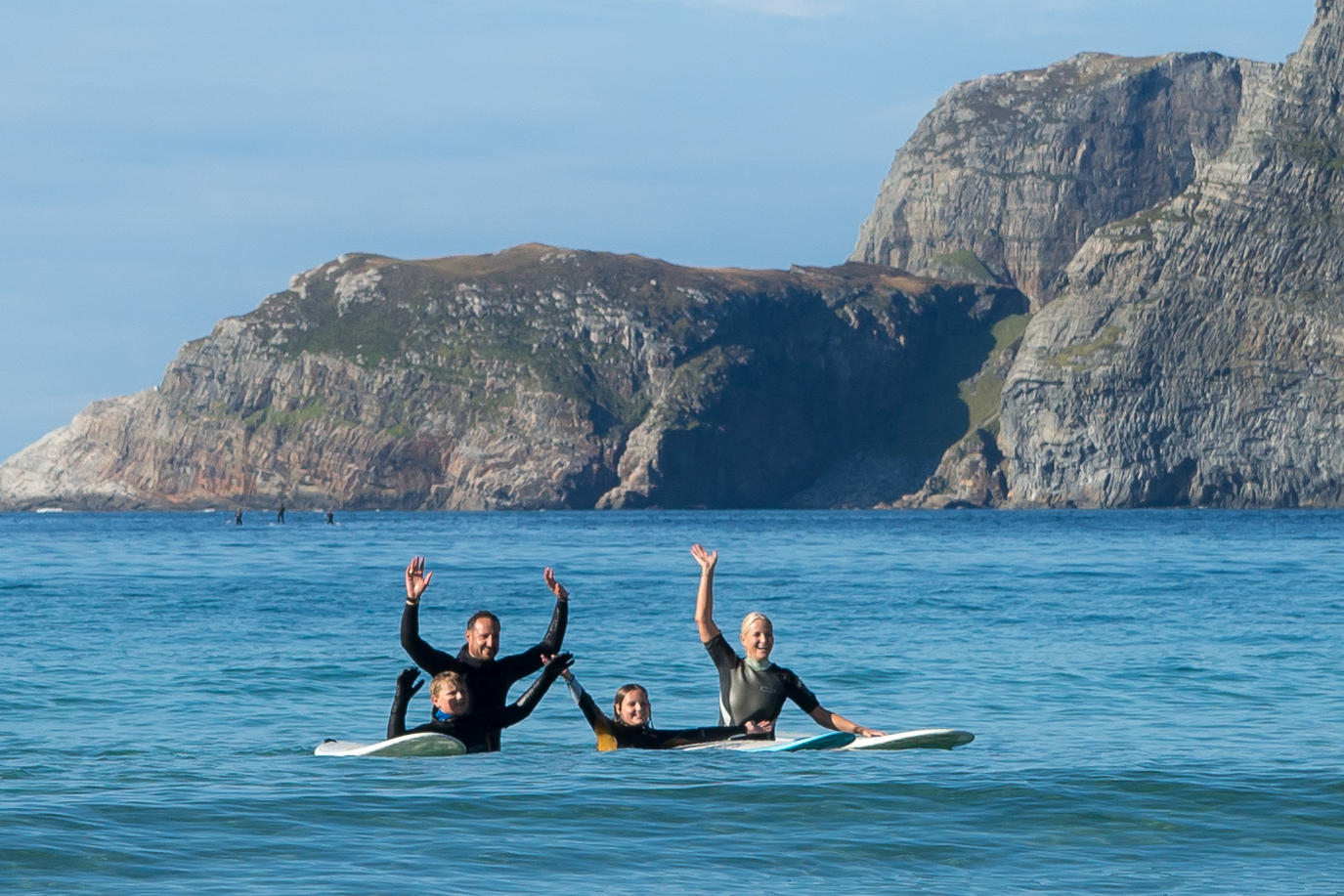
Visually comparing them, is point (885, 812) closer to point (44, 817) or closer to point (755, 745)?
point (755, 745)

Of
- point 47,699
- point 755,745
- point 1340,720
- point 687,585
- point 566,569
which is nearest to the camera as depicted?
point 755,745

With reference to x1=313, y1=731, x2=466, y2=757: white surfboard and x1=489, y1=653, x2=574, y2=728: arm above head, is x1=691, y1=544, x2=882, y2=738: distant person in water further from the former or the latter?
x1=313, y1=731, x2=466, y2=757: white surfboard

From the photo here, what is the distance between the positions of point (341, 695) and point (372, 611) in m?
20.0

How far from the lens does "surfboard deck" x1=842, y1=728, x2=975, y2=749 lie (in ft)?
62.1

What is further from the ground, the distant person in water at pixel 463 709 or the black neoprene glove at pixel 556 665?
the black neoprene glove at pixel 556 665

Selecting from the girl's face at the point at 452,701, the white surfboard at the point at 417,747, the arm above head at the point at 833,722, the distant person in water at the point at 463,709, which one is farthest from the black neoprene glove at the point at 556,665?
the arm above head at the point at 833,722

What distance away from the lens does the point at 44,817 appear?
15.4m

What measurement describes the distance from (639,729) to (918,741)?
3484mm

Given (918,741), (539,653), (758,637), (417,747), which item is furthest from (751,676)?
(417,747)

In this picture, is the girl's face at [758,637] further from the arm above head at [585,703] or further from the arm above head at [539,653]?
the arm above head at [539,653]

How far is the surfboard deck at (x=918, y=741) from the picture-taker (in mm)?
18938

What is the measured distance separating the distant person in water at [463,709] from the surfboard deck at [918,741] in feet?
12.3

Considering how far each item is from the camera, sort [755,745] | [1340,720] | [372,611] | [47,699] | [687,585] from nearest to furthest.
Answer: [755,745]
[1340,720]
[47,699]
[372,611]
[687,585]

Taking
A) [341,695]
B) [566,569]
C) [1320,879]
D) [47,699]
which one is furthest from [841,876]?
[566,569]
